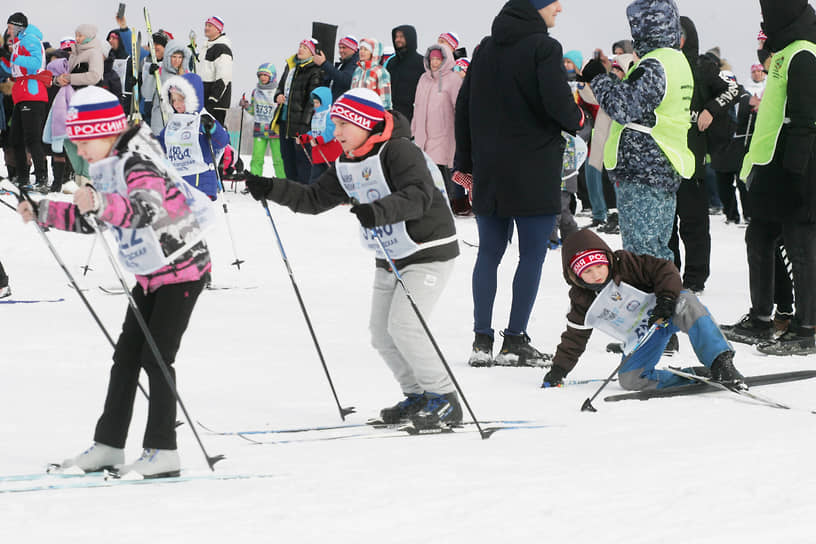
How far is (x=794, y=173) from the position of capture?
575 cm

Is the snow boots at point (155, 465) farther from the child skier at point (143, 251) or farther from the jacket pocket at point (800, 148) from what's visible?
the jacket pocket at point (800, 148)

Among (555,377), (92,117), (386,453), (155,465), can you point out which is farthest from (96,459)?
(555,377)

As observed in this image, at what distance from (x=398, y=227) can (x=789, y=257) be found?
2.76m

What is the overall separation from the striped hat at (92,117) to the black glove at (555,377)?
2.45m

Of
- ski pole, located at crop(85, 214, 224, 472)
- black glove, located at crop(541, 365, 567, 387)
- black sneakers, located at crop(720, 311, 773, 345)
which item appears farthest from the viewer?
black sneakers, located at crop(720, 311, 773, 345)

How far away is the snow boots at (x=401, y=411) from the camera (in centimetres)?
440

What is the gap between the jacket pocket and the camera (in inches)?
225

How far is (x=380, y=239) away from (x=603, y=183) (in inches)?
310

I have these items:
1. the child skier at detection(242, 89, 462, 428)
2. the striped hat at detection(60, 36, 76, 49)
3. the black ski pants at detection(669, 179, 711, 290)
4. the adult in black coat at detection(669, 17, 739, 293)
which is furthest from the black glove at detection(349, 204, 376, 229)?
the striped hat at detection(60, 36, 76, 49)

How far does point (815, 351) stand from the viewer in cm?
585

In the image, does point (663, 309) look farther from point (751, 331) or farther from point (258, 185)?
point (258, 185)

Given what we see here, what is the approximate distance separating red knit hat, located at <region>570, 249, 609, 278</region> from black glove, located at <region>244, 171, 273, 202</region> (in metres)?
1.57

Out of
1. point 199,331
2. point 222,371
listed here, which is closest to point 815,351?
point 222,371

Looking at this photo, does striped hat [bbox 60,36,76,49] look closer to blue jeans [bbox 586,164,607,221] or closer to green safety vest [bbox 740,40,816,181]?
blue jeans [bbox 586,164,607,221]
